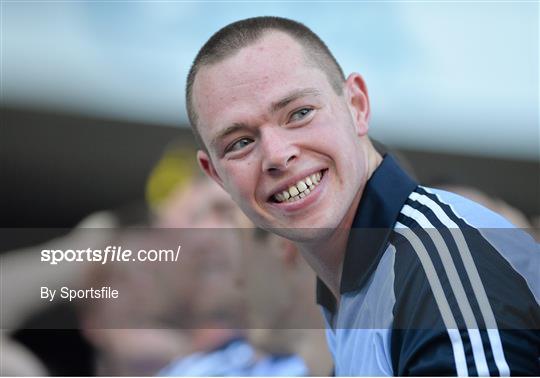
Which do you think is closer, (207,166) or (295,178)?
(295,178)

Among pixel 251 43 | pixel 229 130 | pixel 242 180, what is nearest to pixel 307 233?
pixel 242 180

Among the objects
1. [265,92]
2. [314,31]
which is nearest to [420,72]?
[314,31]

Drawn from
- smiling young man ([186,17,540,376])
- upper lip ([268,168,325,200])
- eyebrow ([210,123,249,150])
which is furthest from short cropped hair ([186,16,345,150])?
upper lip ([268,168,325,200])

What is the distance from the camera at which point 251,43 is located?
1770mm

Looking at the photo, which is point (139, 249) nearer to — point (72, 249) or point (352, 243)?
point (72, 249)

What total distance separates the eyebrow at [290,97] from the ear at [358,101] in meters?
0.15

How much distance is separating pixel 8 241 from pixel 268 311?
72cm

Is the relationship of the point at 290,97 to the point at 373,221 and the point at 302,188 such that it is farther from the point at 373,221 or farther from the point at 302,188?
the point at 373,221

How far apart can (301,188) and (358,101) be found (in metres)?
0.31

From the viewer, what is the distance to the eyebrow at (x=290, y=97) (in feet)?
5.61

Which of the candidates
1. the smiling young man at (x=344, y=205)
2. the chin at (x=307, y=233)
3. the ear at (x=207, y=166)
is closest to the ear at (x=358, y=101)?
the smiling young man at (x=344, y=205)

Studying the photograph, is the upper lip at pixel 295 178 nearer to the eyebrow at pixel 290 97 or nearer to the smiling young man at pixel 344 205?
the smiling young man at pixel 344 205

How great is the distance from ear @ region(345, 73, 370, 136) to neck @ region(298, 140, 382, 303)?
0.05 meters

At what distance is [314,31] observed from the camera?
79.7 inches
